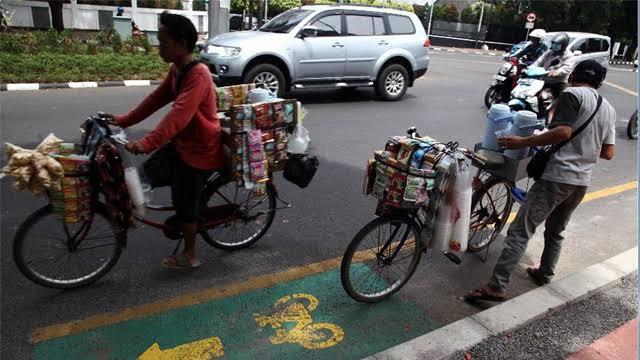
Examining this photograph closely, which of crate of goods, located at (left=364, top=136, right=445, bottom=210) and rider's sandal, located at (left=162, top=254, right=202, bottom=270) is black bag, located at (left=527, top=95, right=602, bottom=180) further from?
rider's sandal, located at (left=162, top=254, right=202, bottom=270)

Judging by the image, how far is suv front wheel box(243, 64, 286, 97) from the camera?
28.8 feet

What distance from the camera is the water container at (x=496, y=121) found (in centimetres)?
384

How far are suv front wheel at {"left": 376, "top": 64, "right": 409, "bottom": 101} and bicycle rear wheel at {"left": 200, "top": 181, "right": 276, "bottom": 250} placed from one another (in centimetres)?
686

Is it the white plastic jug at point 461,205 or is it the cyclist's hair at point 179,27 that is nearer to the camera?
the cyclist's hair at point 179,27

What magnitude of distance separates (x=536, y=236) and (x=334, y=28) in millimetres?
6090

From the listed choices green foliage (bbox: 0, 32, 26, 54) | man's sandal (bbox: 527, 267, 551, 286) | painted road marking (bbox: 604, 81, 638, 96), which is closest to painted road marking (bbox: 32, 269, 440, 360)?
man's sandal (bbox: 527, 267, 551, 286)

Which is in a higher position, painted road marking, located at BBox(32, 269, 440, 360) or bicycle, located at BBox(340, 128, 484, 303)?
bicycle, located at BBox(340, 128, 484, 303)

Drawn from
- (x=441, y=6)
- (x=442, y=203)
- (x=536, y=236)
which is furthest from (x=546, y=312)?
(x=441, y=6)

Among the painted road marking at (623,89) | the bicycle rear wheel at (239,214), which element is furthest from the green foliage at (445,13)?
the bicycle rear wheel at (239,214)

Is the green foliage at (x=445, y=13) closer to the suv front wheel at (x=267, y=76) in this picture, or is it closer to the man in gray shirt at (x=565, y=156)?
the suv front wheel at (x=267, y=76)

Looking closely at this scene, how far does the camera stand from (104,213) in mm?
3191

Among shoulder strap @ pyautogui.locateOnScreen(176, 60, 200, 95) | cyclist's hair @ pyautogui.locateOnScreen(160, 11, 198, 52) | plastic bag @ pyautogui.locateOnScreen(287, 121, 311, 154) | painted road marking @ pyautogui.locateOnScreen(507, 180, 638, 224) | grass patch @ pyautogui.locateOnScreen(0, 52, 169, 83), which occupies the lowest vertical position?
painted road marking @ pyautogui.locateOnScreen(507, 180, 638, 224)

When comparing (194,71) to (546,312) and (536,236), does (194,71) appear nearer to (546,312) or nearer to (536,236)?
(546,312)

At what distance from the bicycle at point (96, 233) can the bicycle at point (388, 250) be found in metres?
0.83
